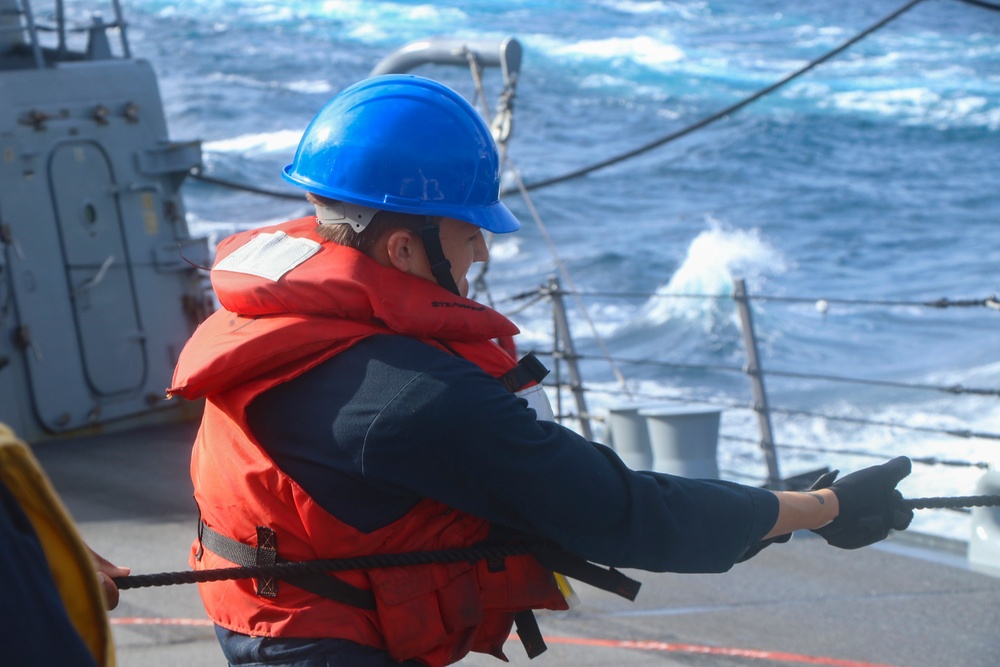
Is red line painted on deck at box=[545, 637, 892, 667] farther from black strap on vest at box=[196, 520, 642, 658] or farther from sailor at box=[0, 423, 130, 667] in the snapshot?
sailor at box=[0, 423, 130, 667]

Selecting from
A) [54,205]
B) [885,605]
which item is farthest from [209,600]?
[54,205]

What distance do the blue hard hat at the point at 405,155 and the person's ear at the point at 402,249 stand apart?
4 cm

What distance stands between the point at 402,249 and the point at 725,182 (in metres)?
26.1

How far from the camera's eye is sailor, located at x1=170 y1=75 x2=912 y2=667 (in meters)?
1.67

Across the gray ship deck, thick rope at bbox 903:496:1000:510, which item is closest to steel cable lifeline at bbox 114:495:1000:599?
thick rope at bbox 903:496:1000:510

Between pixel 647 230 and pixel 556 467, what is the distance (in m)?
22.0

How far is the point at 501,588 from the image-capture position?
1875mm

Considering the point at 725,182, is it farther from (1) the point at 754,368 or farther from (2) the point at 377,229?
(2) the point at 377,229

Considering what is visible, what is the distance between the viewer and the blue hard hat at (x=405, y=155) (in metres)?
1.83

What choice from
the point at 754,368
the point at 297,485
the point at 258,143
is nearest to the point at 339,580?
the point at 297,485

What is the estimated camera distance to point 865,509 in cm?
212

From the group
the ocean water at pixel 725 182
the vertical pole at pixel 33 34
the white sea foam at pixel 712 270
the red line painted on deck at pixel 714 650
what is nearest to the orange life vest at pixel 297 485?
the red line painted on deck at pixel 714 650

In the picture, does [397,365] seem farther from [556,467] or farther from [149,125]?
[149,125]

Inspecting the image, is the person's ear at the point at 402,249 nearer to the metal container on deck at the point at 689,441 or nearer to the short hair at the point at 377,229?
the short hair at the point at 377,229
